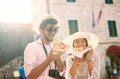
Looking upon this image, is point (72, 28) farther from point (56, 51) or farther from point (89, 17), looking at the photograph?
point (56, 51)

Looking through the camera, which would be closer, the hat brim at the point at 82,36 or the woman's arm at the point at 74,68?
the woman's arm at the point at 74,68

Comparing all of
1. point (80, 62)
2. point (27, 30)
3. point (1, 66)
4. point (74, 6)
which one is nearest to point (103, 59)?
point (74, 6)

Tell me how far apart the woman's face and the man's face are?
54cm

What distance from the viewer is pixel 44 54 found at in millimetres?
3197

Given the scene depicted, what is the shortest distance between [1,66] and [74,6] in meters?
7.25

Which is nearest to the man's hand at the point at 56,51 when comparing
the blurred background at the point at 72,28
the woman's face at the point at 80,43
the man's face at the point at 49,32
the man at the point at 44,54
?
the man at the point at 44,54

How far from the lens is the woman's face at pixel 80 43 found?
3.77 metres

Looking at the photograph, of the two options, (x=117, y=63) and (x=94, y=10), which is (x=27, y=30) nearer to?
(x=94, y=10)

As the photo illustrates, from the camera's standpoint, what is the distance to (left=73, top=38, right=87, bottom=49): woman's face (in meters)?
3.77

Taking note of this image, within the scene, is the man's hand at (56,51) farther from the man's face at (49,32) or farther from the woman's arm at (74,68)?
the woman's arm at (74,68)

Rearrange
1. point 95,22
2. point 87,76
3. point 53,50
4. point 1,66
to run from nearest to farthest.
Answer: point 53,50 < point 87,76 < point 1,66 < point 95,22

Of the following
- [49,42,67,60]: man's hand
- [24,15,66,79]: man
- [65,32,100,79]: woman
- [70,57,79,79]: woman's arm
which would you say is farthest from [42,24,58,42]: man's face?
[70,57,79,79]: woman's arm

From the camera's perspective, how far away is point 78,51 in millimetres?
3596

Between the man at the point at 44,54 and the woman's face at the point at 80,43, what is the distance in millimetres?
486
